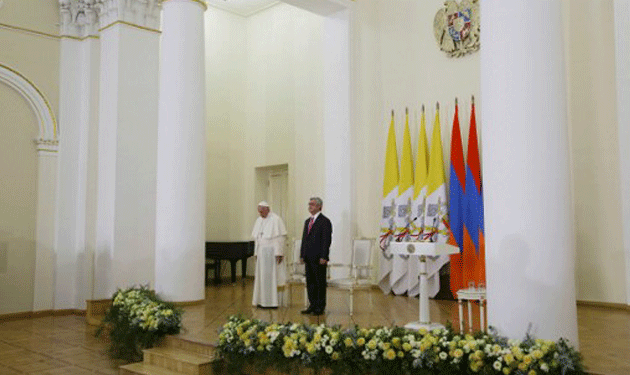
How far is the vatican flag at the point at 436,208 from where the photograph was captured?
8812 mm

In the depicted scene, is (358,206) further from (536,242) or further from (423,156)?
(536,242)

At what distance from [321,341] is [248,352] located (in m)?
0.78

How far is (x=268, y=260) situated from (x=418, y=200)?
2630mm

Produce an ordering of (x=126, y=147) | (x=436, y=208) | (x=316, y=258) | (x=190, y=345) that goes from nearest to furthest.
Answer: (x=190, y=345)
(x=316, y=258)
(x=436, y=208)
(x=126, y=147)

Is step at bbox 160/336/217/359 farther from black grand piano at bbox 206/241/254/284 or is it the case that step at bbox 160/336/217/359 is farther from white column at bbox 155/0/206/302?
black grand piano at bbox 206/241/254/284

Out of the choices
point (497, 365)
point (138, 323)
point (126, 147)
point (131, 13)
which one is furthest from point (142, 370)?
point (131, 13)

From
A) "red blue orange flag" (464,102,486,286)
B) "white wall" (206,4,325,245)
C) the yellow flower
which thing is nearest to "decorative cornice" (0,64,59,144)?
"white wall" (206,4,325,245)

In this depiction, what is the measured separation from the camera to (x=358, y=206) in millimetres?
10672

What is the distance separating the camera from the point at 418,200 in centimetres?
923

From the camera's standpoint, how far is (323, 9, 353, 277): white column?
10.6 m

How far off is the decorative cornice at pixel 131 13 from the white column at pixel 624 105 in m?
7.03

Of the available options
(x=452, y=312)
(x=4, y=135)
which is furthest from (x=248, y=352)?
(x=4, y=135)

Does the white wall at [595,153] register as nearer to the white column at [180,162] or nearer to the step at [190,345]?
the step at [190,345]

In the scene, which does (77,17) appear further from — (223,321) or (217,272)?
(223,321)
